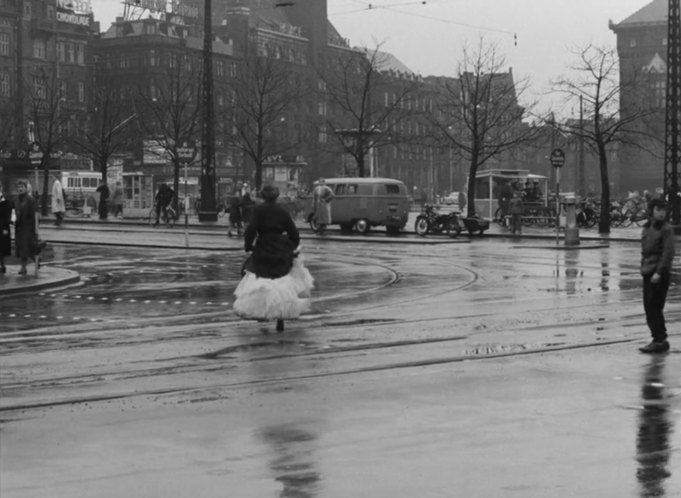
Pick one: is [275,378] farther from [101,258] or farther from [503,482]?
[101,258]

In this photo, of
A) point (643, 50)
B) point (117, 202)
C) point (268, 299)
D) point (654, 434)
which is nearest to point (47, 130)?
point (117, 202)

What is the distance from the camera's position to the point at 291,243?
15.5 meters

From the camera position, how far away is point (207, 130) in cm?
5462

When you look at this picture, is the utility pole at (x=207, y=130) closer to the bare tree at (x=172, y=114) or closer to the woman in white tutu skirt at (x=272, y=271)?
the bare tree at (x=172, y=114)

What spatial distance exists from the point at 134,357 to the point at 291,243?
297 cm

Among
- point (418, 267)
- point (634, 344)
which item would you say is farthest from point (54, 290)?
point (634, 344)

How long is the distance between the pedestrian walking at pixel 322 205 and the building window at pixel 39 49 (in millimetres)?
84776

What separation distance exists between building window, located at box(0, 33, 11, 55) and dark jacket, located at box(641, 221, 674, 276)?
11311 centimetres

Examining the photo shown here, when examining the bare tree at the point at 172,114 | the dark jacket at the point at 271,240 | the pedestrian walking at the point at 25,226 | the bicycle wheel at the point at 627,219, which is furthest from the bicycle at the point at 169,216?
the dark jacket at the point at 271,240

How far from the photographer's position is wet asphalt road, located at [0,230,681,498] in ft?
24.2

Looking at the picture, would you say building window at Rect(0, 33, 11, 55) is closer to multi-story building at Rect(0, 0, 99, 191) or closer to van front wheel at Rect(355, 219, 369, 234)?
multi-story building at Rect(0, 0, 99, 191)

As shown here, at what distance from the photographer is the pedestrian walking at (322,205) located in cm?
4397

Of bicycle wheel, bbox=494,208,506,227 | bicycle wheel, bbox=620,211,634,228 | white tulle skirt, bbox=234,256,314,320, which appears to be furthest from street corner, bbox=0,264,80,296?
bicycle wheel, bbox=620,211,634,228

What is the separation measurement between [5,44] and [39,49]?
14.1 feet
